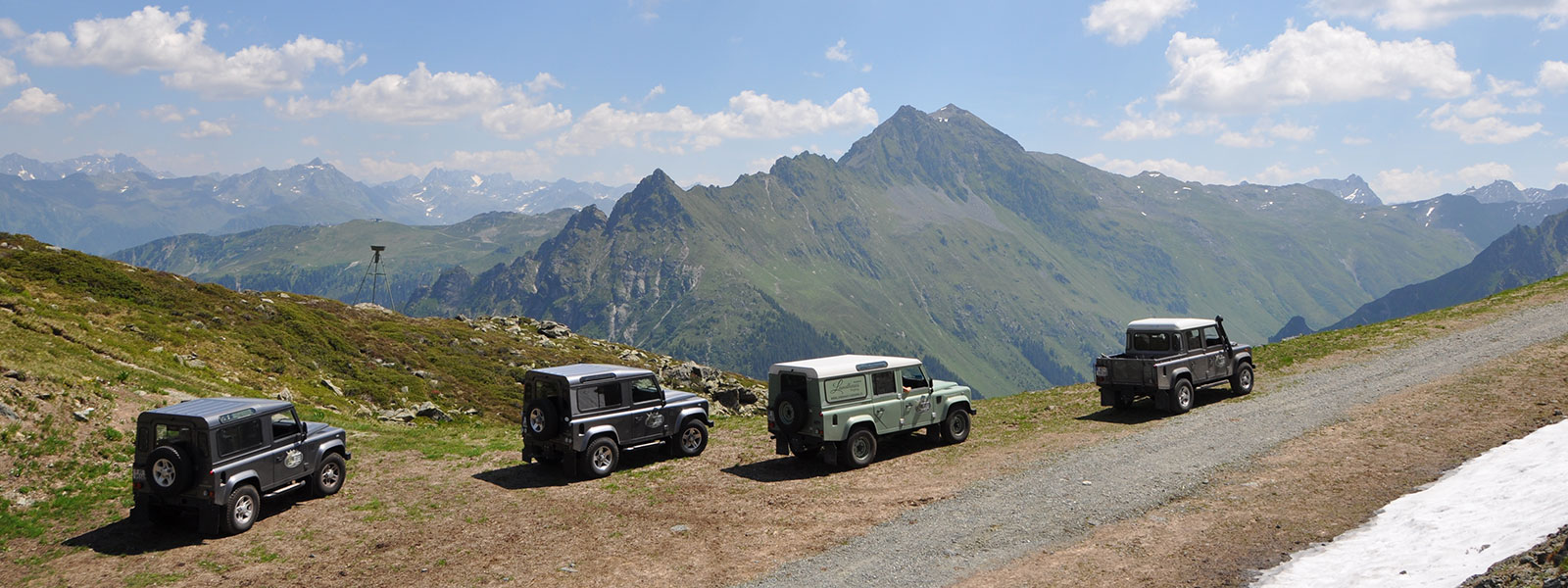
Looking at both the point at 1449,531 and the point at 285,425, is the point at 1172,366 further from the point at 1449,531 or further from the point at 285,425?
the point at 285,425

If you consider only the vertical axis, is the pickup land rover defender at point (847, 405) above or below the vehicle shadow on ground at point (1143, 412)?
above

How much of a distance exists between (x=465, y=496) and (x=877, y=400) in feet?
35.3

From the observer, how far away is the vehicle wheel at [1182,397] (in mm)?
23188

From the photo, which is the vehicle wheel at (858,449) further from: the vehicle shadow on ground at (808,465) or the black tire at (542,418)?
the black tire at (542,418)

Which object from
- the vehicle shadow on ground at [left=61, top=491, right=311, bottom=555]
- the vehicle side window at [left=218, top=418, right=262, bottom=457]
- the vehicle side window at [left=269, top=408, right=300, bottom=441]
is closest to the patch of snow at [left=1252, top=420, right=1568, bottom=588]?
the vehicle side window at [left=218, top=418, right=262, bottom=457]

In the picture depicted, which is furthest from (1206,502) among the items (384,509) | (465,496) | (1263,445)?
(384,509)

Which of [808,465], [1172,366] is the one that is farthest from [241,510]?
[1172,366]

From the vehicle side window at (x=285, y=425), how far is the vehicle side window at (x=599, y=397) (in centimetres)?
656

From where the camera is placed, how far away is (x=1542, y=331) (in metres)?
27.6

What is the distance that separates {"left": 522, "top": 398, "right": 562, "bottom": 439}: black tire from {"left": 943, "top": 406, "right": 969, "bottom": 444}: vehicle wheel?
1088cm

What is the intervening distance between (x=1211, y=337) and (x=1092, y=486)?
1117cm

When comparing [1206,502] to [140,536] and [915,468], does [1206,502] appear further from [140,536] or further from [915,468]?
[140,536]

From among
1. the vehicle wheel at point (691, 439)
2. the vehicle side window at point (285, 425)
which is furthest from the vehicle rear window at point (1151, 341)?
the vehicle side window at point (285, 425)

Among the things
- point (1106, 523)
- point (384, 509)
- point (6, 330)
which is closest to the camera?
point (1106, 523)
